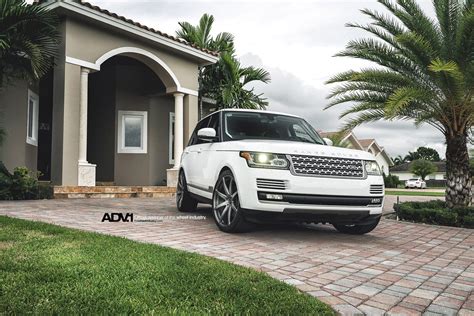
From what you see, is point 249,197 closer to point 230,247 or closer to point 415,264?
point 230,247

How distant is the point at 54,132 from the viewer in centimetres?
1026

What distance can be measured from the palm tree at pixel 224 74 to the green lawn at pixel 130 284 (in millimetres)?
12302

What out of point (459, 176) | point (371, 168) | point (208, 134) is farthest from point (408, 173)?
point (208, 134)

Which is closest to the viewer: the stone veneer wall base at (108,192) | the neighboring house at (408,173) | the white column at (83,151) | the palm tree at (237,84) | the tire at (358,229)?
the tire at (358,229)

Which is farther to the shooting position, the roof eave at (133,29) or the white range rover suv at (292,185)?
the roof eave at (133,29)

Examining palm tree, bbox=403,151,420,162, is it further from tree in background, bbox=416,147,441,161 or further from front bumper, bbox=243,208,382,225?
front bumper, bbox=243,208,382,225

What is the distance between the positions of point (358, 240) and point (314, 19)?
7715 millimetres

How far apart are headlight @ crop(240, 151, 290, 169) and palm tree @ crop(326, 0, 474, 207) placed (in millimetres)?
3768

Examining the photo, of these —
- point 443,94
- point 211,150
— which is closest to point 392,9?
point 443,94

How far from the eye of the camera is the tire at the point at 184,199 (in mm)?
7762

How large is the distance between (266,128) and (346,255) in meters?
2.68

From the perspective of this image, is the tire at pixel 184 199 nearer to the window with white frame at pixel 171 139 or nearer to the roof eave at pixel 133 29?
the roof eave at pixel 133 29

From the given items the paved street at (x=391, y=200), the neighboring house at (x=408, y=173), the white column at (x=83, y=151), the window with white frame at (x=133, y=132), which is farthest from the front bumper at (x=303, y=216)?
the neighboring house at (x=408, y=173)

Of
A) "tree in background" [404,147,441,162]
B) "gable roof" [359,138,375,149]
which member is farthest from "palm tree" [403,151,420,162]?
"gable roof" [359,138,375,149]
